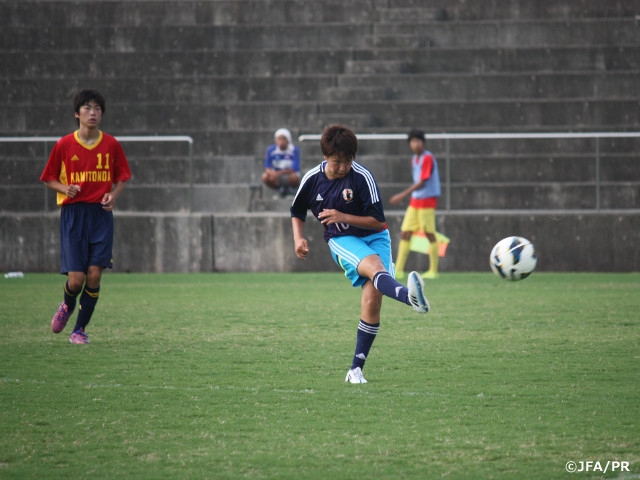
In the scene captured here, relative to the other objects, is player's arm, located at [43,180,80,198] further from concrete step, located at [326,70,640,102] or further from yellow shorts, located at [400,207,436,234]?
concrete step, located at [326,70,640,102]

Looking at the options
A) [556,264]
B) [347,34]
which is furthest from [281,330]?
[347,34]

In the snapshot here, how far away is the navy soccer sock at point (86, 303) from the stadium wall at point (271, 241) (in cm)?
741

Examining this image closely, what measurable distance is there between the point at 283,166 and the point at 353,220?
10.2 m

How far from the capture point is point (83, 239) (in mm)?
8719

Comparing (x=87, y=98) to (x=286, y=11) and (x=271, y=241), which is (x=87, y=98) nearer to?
(x=271, y=241)

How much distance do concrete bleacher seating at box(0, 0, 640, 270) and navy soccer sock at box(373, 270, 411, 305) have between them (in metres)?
10.4

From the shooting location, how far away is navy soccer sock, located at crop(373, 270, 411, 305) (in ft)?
21.5

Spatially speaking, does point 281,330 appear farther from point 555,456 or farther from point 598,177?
point 598,177

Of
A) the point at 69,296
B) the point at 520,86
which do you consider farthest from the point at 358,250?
the point at 520,86

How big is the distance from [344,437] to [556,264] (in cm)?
1108

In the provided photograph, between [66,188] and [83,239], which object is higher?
[66,188]

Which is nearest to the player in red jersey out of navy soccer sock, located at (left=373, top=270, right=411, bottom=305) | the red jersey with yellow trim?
the red jersey with yellow trim

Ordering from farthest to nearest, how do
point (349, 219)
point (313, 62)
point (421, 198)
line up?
point (313, 62)
point (421, 198)
point (349, 219)

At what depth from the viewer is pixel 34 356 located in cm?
828
